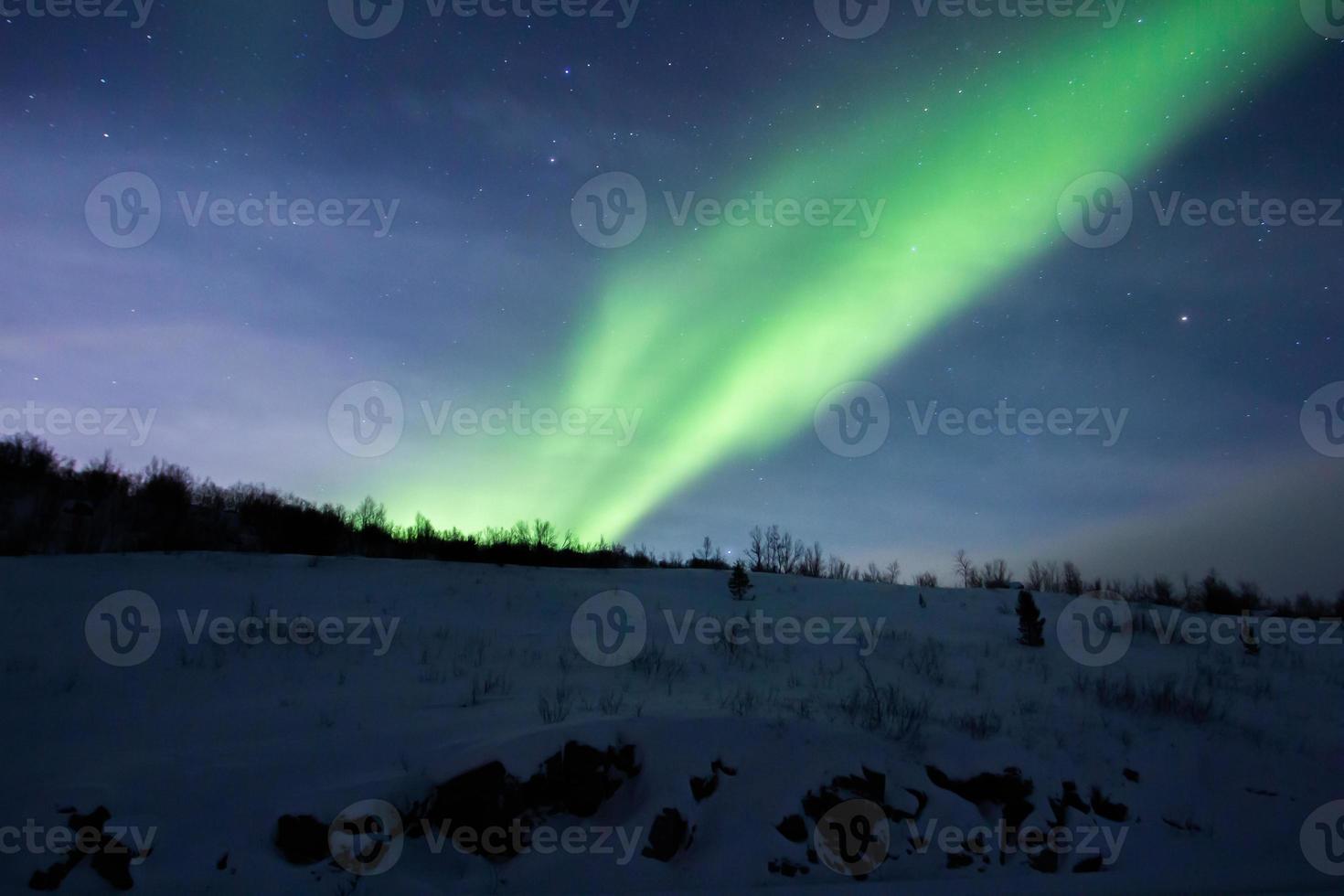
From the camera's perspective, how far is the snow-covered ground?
590 cm

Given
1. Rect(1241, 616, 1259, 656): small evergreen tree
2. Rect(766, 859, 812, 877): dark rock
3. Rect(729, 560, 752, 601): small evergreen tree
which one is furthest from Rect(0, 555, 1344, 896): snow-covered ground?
Rect(729, 560, 752, 601): small evergreen tree

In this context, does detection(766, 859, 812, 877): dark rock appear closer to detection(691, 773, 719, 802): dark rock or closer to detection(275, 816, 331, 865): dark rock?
detection(691, 773, 719, 802): dark rock

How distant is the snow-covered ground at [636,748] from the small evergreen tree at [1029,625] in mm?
1681

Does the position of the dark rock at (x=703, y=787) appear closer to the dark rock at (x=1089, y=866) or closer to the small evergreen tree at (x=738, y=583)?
the dark rock at (x=1089, y=866)

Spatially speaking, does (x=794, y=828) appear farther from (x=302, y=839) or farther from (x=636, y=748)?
(x=302, y=839)

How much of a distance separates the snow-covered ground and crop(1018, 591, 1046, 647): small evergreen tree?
1.68 m

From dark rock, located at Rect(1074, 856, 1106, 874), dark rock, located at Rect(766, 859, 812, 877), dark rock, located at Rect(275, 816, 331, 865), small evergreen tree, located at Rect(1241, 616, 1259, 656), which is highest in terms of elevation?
small evergreen tree, located at Rect(1241, 616, 1259, 656)

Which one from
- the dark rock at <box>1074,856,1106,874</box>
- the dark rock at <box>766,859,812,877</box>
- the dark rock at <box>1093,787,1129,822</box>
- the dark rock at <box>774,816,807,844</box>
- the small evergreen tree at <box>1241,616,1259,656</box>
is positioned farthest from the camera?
the small evergreen tree at <box>1241,616,1259,656</box>

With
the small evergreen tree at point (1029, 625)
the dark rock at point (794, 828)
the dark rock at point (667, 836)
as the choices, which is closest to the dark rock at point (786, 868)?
the dark rock at point (794, 828)

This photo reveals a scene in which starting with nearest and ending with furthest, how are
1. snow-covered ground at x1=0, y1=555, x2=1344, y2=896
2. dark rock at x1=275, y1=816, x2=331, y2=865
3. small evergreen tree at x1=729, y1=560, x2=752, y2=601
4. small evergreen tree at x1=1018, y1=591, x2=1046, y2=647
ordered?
dark rock at x1=275, y1=816, x2=331, y2=865 < snow-covered ground at x1=0, y1=555, x2=1344, y2=896 < small evergreen tree at x1=1018, y1=591, x2=1046, y2=647 < small evergreen tree at x1=729, y1=560, x2=752, y2=601

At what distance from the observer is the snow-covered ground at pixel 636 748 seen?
232 inches

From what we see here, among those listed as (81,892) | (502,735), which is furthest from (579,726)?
(81,892)

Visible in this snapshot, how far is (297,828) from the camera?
19.0 ft

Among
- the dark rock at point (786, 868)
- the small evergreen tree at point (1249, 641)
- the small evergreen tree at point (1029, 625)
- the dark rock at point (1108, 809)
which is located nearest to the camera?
Answer: the dark rock at point (786, 868)
